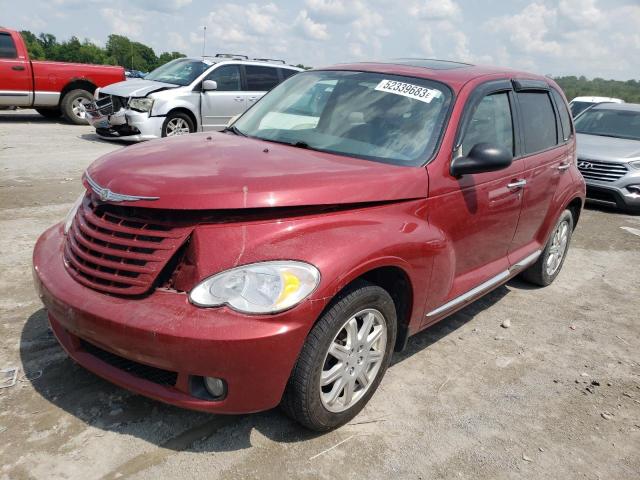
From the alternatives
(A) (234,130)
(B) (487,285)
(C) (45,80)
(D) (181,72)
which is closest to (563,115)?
(B) (487,285)

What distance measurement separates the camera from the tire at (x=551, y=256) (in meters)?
4.97

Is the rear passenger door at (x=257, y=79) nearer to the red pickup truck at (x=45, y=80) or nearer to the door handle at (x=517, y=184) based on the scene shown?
the red pickup truck at (x=45, y=80)

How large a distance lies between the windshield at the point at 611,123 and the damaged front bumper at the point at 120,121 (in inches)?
308

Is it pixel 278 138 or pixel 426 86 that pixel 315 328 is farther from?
pixel 426 86

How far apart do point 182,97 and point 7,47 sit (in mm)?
4742

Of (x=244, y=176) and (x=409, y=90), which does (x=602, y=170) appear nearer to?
(x=409, y=90)

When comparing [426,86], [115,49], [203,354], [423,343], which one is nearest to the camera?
[203,354]

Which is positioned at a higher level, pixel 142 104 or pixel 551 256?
pixel 142 104

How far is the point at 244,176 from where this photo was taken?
264cm

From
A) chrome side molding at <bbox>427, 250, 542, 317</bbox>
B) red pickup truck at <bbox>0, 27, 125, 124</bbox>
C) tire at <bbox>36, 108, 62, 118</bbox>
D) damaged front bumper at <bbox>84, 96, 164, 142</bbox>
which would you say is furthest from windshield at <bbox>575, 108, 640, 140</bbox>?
tire at <bbox>36, 108, 62, 118</bbox>

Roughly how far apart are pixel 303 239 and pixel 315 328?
1.30 feet

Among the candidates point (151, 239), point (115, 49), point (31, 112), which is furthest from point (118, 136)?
point (115, 49)

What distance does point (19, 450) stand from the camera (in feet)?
8.07

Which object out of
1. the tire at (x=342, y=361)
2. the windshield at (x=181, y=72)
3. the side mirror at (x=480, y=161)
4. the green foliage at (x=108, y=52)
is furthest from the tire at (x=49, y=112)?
the green foliage at (x=108, y=52)
